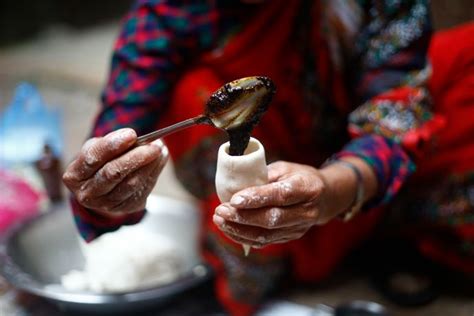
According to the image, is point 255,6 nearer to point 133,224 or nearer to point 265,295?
point 133,224

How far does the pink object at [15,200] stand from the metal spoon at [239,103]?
2.98 ft

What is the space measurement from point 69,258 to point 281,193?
65cm

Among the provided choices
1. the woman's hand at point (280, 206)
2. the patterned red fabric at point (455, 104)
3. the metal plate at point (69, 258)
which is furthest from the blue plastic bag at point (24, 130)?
the woman's hand at point (280, 206)

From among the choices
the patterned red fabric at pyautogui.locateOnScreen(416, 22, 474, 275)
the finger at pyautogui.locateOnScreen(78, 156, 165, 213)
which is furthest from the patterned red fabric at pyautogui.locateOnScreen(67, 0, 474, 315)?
the finger at pyautogui.locateOnScreen(78, 156, 165, 213)

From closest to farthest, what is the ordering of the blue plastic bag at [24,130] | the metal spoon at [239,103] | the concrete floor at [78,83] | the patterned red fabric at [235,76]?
the metal spoon at [239,103]
the patterned red fabric at [235,76]
the concrete floor at [78,83]
the blue plastic bag at [24,130]

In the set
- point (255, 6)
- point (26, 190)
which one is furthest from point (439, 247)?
point (26, 190)

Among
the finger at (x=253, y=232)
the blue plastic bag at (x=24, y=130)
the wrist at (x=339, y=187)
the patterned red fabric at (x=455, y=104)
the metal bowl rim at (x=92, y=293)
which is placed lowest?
the blue plastic bag at (x=24, y=130)

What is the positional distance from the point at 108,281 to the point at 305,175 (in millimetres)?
590

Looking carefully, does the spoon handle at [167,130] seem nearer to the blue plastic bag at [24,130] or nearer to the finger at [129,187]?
the finger at [129,187]

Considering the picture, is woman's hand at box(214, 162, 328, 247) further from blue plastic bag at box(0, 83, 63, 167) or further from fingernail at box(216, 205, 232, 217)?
blue plastic bag at box(0, 83, 63, 167)

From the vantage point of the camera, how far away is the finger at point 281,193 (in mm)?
549

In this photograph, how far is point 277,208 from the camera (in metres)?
0.58

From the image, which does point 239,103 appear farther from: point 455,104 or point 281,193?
point 455,104

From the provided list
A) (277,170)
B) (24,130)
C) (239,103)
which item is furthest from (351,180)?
(24,130)
